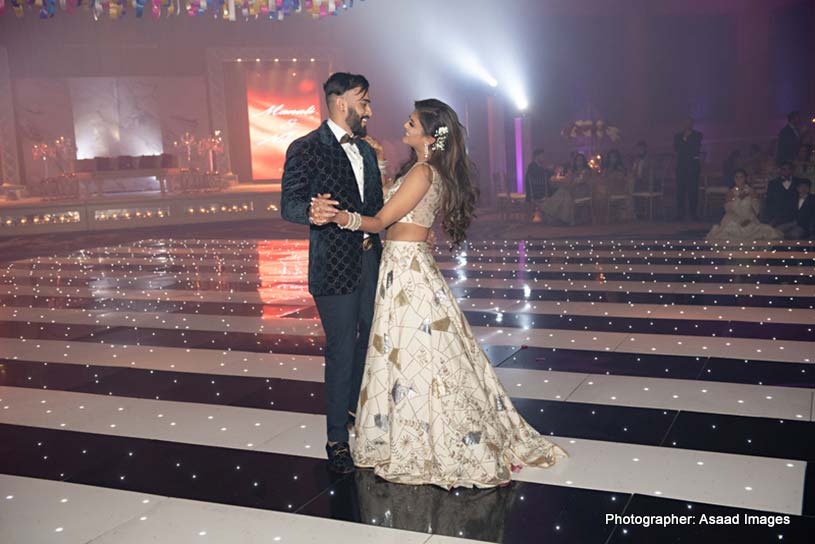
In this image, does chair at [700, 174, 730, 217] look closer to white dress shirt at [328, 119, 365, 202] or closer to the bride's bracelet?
white dress shirt at [328, 119, 365, 202]

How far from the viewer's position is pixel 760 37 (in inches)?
549

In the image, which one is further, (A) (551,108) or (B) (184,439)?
(A) (551,108)

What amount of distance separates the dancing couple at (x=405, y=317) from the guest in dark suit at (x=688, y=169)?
8.43m

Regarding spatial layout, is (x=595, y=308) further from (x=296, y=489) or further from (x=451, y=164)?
(x=296, y=489)

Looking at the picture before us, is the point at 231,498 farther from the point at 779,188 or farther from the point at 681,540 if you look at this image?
the point at 779,188

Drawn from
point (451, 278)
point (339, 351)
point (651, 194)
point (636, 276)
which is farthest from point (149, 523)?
point (651, 194)

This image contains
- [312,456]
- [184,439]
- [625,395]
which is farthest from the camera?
[625,395]

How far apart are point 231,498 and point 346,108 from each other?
1.41 meters

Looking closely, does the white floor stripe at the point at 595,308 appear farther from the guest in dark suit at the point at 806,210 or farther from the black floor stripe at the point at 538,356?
the guest in dark suit at the point at 806,210

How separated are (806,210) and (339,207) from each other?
7470 millimetres

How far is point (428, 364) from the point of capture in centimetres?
288

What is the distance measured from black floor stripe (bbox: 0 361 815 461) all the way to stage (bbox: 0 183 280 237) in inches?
337

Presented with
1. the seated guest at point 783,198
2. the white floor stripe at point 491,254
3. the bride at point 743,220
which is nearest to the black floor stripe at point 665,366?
the white floor stripe at point 491,254

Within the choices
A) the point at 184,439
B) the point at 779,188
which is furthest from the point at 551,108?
the point at 184,439
